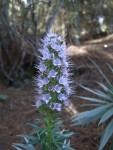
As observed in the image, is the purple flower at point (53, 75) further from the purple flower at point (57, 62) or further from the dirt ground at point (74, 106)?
the dirt ground at point (74, 106)

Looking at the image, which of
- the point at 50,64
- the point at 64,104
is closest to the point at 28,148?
the point at 64,104

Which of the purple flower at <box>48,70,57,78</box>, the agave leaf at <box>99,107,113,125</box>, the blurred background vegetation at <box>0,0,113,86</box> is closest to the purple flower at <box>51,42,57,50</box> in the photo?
the purple flower at <box>48,70,57,78</box>

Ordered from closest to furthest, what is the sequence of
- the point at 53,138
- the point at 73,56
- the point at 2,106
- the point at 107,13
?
the point at 53,138
the point at 2,106
the point at 73,56
the point at 107,13

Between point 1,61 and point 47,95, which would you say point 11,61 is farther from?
point 47,95

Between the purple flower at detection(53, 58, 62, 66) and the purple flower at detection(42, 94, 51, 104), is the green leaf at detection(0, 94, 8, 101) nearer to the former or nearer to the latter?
the purple flower at detection(42, 94, 51, 104)

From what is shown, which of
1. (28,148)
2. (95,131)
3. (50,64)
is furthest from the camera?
(95,131)

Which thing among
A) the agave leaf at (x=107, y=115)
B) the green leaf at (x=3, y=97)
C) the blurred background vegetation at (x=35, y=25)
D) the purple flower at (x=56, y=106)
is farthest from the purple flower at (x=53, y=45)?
the green leaf at (x=3, y=97)
